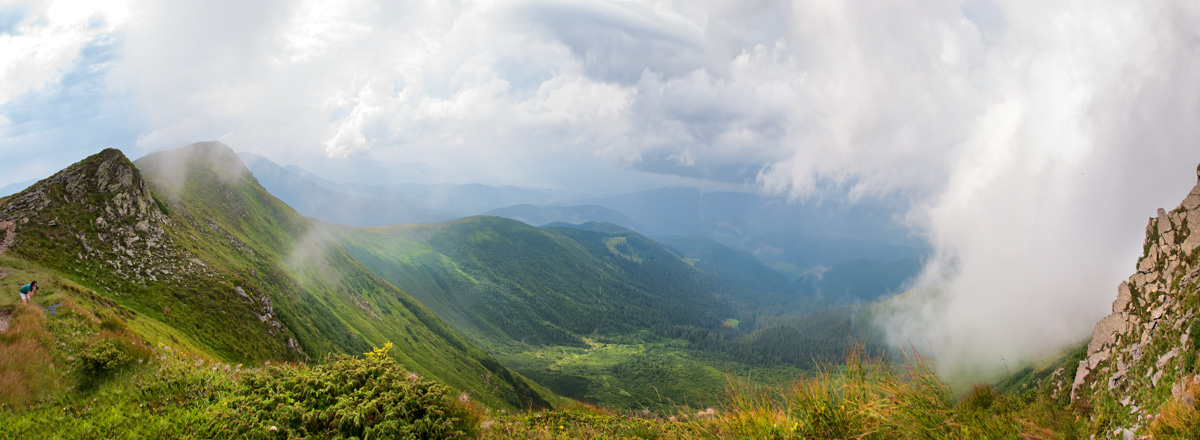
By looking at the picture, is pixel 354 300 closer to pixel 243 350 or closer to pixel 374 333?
pixel 374 333

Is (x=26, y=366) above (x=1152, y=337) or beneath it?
beneath

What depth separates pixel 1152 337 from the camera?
8.31 meters

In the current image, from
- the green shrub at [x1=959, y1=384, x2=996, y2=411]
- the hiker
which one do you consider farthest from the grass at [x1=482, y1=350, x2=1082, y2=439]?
the hiker

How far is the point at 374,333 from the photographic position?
103m

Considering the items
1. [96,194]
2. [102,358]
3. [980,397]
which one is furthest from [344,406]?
[96,194]

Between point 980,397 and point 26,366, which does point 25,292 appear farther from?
point 980,397

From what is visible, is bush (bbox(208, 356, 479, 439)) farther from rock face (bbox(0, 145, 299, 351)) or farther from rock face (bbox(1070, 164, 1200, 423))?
rock face (bbox(0, 145, 299, 351))

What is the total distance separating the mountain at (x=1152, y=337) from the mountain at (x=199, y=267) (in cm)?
3026

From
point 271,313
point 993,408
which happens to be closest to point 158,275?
point 271,313

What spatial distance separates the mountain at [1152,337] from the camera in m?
6.48

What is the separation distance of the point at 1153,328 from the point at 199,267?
6732 centimetres

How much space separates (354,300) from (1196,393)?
441ft

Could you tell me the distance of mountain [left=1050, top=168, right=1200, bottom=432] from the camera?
21.3 ft

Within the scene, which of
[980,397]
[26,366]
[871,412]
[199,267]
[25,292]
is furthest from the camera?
[199,267]
